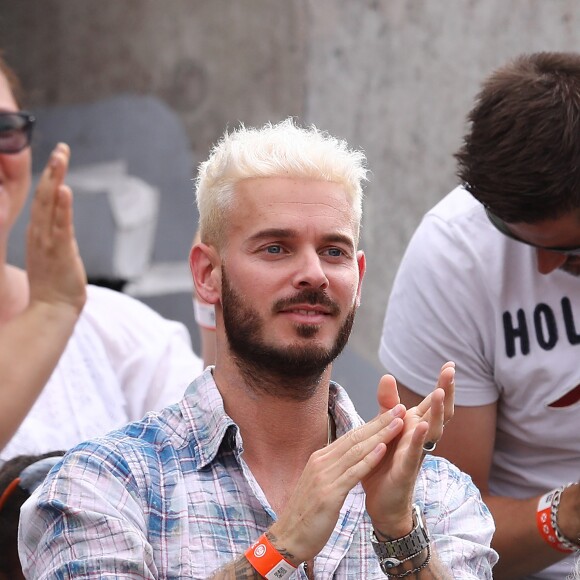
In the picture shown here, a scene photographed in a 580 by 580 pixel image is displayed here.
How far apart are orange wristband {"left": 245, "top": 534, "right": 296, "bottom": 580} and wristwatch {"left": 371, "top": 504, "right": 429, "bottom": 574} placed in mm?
188

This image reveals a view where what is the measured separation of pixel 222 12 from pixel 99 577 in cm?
355

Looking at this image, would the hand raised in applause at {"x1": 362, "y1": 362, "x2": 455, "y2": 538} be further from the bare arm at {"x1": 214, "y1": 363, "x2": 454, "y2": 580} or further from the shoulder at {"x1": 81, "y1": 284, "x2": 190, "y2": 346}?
the shoulder at {"x1": 81, "y1": 284, "x2": 190, "y2": 346}

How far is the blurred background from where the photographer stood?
4.36 m

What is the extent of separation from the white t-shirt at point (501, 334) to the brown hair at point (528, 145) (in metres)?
0.22

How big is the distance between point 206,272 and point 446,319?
80 cm

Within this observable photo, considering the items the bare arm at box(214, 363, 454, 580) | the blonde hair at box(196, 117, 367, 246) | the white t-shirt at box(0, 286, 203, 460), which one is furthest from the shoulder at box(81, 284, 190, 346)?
the bare arm at box(214, 363, 454, 580)

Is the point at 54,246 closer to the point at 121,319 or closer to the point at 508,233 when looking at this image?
the point at 121,319

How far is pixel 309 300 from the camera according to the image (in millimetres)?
2188

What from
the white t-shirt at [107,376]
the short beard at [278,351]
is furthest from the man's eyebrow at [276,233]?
the white t-shirt at [107,376]

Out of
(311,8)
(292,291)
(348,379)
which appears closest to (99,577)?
(292,291)

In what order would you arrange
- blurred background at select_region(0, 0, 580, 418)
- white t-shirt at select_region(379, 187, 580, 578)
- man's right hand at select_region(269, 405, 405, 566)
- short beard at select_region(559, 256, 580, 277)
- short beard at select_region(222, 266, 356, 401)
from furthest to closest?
1. blurred background at select_region(0, 0, 580, 418)
2. white t-shirt at select_region(379, 187, 580, 578)
3. short beard at select_region(559, 256, 580, 277)
4. short beard at select_region(222, 266, 356, 401)
5. man's right hand at select_region(269, 405, 405, 566)

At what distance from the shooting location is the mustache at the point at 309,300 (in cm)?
218

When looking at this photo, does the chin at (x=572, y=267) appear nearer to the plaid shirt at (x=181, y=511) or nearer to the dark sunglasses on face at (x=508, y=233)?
the dark sunglasses on face at (x=508, y=233)

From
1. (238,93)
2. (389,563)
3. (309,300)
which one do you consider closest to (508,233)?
(309,300)
